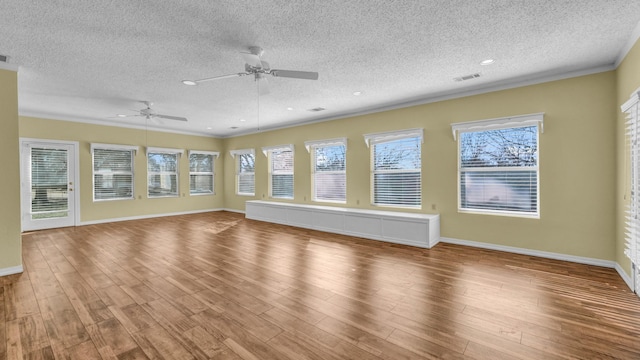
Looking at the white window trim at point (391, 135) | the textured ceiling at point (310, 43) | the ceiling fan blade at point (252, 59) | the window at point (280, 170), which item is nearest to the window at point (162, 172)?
the window at point (280, 170)

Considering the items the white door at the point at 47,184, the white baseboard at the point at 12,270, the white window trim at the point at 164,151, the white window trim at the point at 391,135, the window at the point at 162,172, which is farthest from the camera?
the window at the point at 162,172

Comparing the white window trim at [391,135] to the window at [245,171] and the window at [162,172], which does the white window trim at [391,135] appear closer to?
the window at [245,171]

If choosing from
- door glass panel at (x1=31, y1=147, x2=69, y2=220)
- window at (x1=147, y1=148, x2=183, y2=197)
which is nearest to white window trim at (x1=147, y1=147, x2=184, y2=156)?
window at (x1=147, y1=148, x2=183, y2=197)

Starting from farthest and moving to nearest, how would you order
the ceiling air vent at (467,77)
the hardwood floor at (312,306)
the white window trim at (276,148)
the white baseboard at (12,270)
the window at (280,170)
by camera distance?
the window at (280,170) < the white window trim at (276,148) < the ceiling air vent at (467,77) < the white baseboard at (12,270) < the hardwood floor at (312,306)

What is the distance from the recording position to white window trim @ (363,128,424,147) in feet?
17.3

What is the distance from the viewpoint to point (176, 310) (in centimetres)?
252

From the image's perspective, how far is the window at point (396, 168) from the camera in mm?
5410

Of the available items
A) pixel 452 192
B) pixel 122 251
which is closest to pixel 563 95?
pixel 452 192

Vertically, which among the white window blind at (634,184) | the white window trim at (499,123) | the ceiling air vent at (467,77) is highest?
the ceiling air vent at (467,77)

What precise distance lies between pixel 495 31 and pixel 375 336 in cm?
314

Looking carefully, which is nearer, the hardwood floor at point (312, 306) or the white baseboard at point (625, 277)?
the hardwood floor at point (312, 306)

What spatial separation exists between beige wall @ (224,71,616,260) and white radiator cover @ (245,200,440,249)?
0.60 m

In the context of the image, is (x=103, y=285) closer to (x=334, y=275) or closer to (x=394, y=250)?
(x=334, y=275)

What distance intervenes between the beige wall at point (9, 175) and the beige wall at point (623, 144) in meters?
7.40
